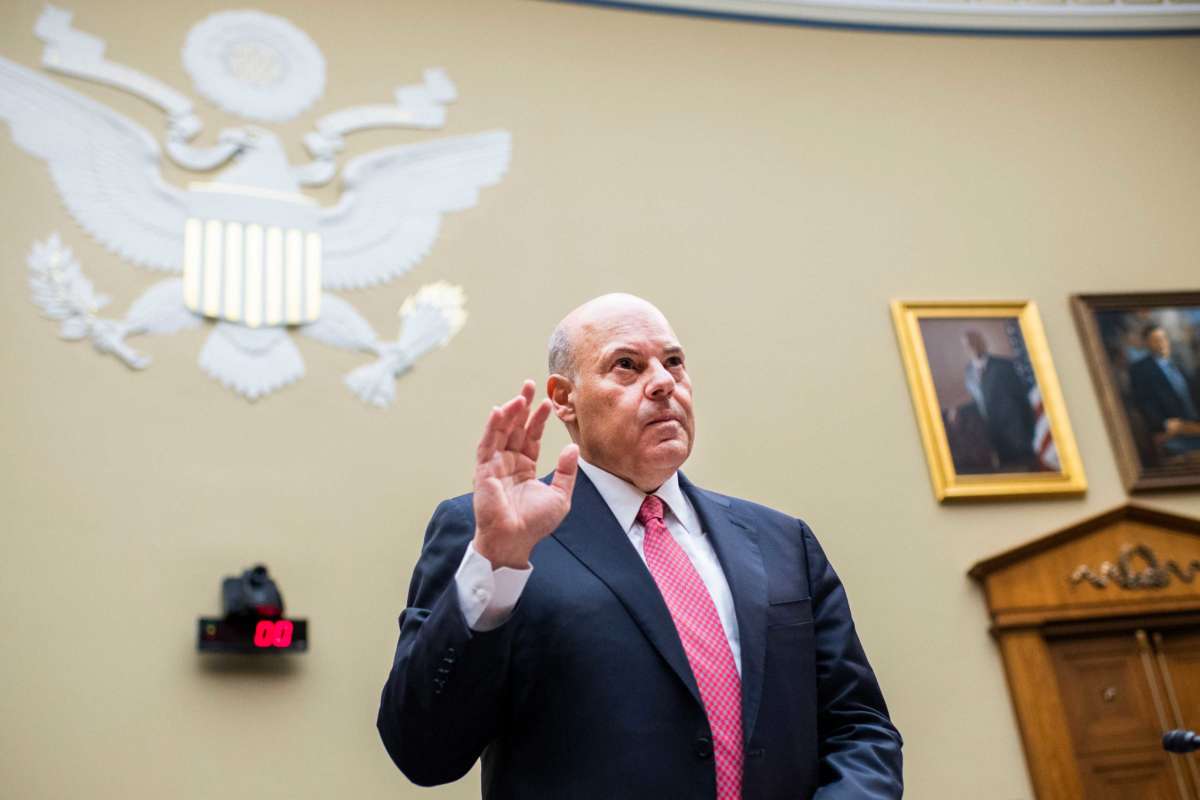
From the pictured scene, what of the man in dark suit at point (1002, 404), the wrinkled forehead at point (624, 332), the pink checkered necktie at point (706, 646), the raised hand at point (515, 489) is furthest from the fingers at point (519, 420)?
the man in dark suit at point (1002, 404)

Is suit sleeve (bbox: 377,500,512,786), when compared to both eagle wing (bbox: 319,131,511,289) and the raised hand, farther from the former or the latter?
eagle wing (bbox: 319,131,511,289)

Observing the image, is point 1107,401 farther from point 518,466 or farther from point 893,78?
point 518,466

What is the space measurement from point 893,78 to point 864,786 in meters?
7.19

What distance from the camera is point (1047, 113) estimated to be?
330 inches

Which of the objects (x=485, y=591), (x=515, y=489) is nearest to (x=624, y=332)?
(x=515, y=489)

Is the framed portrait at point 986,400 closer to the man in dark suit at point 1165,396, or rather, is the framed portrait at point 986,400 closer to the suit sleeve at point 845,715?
the man in dark suit at point 1165,396

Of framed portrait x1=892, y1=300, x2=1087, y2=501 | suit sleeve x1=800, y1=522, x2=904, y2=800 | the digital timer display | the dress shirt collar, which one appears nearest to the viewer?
suit sleeve x1=800, y1=522, x2=904, y2=800

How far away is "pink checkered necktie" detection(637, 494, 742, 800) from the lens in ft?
6.62

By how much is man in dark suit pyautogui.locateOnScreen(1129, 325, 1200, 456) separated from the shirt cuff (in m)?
6.57

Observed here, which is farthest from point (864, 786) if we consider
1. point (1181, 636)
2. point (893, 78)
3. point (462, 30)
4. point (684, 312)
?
point (893, 78)

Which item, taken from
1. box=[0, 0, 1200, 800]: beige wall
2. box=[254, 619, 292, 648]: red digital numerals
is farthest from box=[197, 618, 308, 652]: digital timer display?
box=[0, 0, 1200, 800]: beige wall

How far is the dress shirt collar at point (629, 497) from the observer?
235 centimetres

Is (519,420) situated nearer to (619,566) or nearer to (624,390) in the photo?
(619,566)

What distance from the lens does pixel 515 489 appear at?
77.0 inches
